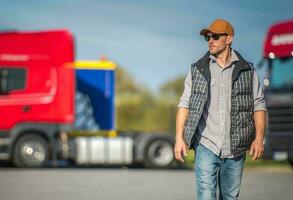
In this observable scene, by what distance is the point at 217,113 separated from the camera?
640 centimetres

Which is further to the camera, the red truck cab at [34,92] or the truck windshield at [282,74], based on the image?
the red truck cab at [34,92]

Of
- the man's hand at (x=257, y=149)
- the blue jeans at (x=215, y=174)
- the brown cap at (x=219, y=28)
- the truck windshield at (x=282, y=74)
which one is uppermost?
the brown cap at (x=219, y=28)

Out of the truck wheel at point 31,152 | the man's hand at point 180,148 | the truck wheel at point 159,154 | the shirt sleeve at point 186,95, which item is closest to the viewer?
the man's hand at point 180,148

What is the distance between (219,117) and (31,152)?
50.0 feet

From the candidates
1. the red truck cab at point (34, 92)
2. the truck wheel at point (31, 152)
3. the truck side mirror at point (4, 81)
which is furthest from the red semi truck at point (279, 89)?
the truck side mirror at point (4, 81)

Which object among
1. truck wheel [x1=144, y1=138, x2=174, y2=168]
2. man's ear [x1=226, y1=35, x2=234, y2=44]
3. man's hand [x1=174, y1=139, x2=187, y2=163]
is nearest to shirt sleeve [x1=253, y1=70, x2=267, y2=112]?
man's ear [x1=226, y1=35, x2=234, y2=44]

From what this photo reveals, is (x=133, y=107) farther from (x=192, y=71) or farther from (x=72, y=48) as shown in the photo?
(x=192, y=71)

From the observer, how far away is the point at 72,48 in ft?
71.7

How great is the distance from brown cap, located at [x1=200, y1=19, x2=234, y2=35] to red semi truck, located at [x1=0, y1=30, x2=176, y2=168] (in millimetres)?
14962

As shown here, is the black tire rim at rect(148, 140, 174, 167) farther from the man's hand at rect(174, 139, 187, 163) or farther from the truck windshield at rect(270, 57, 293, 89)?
the man's hand at rect(174, 139, 187, 163)

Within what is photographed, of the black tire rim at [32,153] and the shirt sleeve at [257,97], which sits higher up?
the shirt sleeve at [257,97]

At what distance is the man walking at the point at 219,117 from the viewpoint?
6.37m

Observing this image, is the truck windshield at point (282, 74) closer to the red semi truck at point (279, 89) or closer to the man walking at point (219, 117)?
the red semi truck at point (279, 89)

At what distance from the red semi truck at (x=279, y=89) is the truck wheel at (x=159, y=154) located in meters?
2.71
